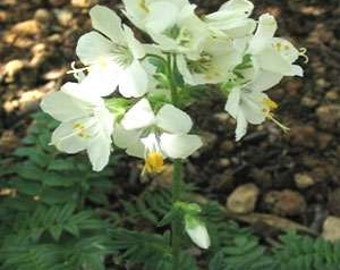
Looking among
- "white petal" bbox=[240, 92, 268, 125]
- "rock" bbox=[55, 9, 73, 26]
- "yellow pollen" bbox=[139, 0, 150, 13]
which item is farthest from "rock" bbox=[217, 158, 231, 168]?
"yellow pollen" bbox=[139, 0, 150, 13]

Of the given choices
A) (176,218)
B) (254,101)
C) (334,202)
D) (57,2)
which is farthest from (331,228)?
(57,2)

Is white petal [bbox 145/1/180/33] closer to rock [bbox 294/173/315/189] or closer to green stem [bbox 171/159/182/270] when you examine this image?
green stem [bbox 171/159/182/270]

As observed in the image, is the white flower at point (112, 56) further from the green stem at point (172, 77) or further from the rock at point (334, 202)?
the rock at point (334, 202)

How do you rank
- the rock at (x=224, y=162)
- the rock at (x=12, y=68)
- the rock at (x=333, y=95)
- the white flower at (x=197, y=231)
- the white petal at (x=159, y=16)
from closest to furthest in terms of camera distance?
1. the white petal at (x=159, y=16)
2. the white flower at (x=197, y=231)
3. the rock at (x=224, y=162)
4. the rock at (x=333, y=95)
5. the rock at (x=12, y=68)

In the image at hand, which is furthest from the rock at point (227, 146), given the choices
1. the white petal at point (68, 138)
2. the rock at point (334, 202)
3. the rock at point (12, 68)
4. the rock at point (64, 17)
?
the white petal at point (68, 138)

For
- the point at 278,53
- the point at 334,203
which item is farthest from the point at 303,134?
the point at 278,53

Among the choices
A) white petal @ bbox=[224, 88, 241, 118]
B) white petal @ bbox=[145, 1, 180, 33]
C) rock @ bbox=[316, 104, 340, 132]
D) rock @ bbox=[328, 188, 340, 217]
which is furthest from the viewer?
rock @ bbox=[316, 104, 340, 132]
